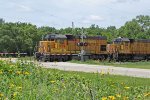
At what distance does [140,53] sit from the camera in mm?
63812

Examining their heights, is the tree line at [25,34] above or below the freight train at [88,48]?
above

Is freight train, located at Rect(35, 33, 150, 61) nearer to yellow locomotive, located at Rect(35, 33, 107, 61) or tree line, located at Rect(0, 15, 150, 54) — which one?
yellow locomotive, located at Rect(35, 33, 107, 61)

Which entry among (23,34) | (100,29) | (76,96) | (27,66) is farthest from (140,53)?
(100,29)

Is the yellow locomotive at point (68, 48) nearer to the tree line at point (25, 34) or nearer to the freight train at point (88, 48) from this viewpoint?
the freight train at point (88, 48)

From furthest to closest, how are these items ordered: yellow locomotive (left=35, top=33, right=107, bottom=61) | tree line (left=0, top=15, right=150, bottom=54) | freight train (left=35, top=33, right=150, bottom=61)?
tree line (left=0, top=15, right=150, bottom=54) → freight train (left=35, top=33, right=150, bottom=61) → yellow locomotive (left=35, top=33, right=107, bottom=61)

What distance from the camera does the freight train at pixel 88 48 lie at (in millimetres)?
52719

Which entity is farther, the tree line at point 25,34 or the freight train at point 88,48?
the tree line at point 25,34

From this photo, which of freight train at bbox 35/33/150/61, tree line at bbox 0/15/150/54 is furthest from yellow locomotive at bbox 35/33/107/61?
tree line at bbox 0/15/150/54

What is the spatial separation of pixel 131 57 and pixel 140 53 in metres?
2.55

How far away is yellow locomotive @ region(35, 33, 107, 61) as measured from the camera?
172 feet

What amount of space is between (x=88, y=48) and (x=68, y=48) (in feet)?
12.6

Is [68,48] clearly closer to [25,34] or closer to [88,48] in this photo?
[88,48]

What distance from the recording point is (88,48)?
187 ft

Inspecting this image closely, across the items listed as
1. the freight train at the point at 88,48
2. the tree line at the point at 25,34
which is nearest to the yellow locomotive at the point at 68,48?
the freight train at the point at 88,48
